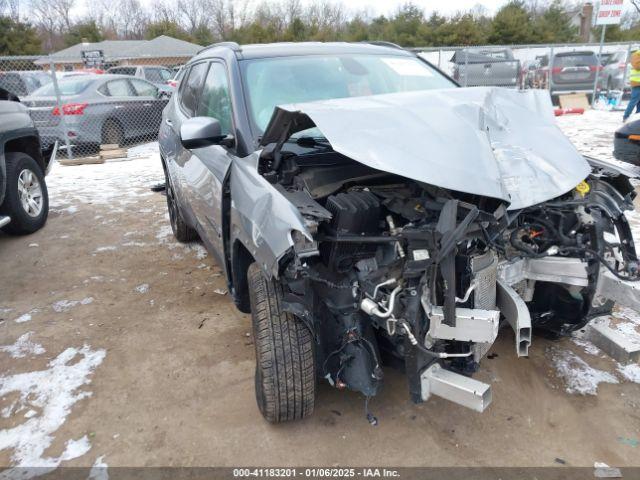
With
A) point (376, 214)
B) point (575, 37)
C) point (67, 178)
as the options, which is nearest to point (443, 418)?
point (376, 214)

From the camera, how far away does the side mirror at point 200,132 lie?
2807mm

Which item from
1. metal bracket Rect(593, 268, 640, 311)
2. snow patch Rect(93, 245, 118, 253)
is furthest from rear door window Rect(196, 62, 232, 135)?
metal bracket Rect(593, 268, 640, 311)

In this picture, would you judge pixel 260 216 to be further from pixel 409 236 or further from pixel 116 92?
pixel 116 92

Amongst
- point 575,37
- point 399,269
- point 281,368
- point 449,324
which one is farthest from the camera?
point 575,37

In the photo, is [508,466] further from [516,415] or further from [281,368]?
[281,368]

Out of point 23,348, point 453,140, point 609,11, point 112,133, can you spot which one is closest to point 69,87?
point 112,133

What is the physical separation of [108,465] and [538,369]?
93.5 inches

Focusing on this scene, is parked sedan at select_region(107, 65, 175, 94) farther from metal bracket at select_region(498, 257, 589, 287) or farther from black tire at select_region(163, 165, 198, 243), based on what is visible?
metal bracket at select_region(498, 257, 589, 287)

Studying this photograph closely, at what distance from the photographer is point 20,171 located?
5699 millimetres

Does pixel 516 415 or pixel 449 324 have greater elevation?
pixel 449 324

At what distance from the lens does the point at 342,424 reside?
259 centimetres

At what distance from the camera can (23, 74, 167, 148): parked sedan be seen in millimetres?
9930

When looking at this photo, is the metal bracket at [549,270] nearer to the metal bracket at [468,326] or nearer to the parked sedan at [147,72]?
the metal bracket at [468,326]

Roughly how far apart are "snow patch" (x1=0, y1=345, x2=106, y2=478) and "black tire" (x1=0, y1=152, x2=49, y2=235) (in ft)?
9.71
